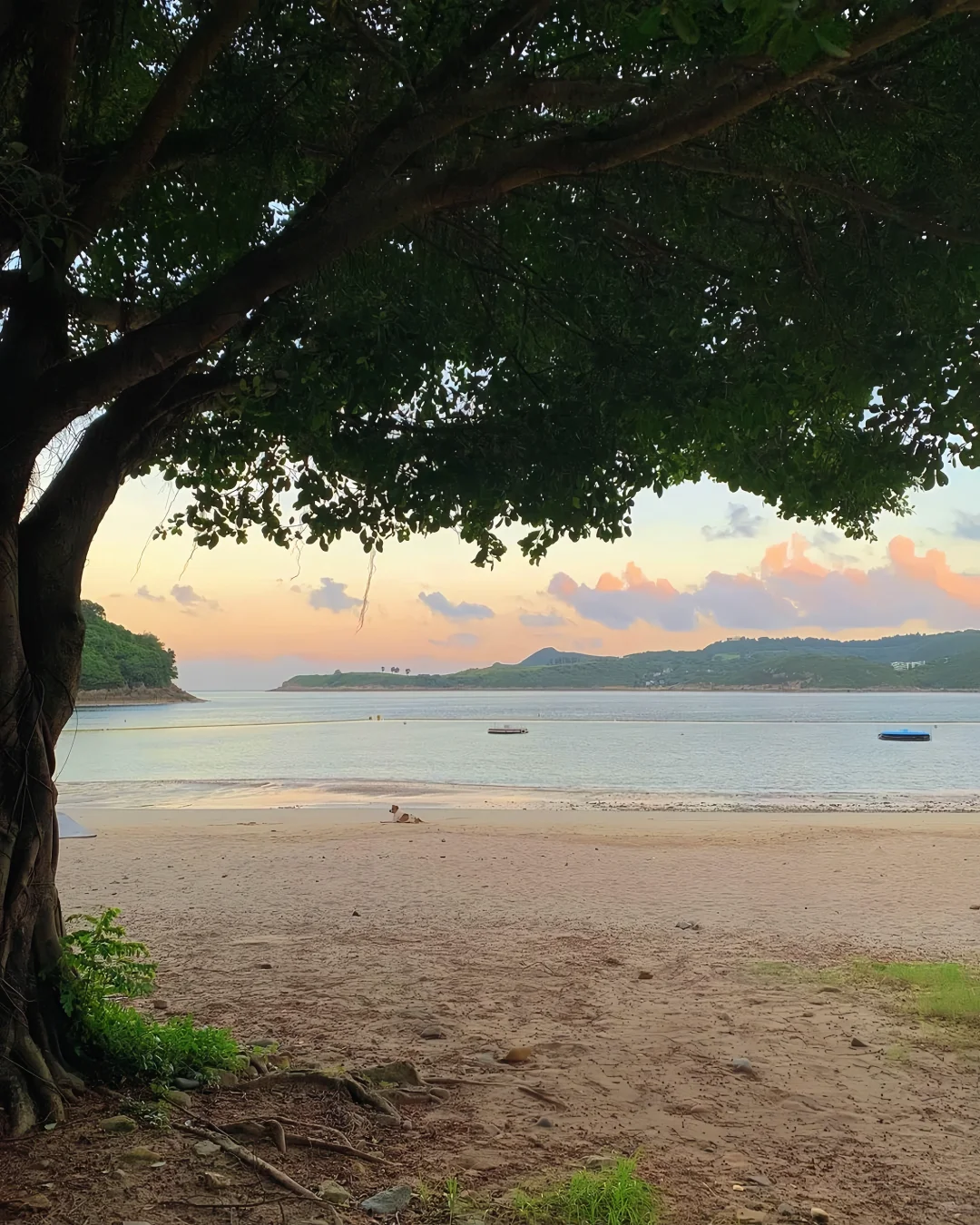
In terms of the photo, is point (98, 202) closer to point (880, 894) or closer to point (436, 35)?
point (436, 35)

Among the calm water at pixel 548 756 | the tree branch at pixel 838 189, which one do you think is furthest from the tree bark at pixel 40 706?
the calm water at pixel 548 756

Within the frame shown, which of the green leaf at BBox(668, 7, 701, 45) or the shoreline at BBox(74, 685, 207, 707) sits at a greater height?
the green leaf at BBox(668, 7, 701, 45)

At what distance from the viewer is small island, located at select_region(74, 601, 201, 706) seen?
13312 centimetres

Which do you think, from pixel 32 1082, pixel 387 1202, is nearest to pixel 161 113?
pixel 32 1082

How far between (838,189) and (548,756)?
4775 cm

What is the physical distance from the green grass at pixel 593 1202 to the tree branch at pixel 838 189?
4.66 m

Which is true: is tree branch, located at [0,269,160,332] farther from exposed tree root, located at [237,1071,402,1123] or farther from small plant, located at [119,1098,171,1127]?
exposed tree root, located at [237,1071,402,1123]

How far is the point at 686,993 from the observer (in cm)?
708

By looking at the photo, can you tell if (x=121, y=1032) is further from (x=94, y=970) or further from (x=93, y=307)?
(x=93, y=307)

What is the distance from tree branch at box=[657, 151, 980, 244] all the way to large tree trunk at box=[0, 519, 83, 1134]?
12.3 feet

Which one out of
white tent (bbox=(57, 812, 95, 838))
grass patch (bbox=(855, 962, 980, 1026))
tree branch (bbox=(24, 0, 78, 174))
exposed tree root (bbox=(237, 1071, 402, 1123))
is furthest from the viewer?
white tent (bbox=(57, 812, 95, 838))

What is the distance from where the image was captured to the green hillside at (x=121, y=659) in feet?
432

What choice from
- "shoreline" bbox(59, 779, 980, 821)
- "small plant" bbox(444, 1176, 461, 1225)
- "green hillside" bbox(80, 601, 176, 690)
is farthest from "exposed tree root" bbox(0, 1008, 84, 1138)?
"green hillside" bbox(80, 601, 176, 690)

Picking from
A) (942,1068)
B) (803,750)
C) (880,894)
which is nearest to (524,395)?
(942,1068)
